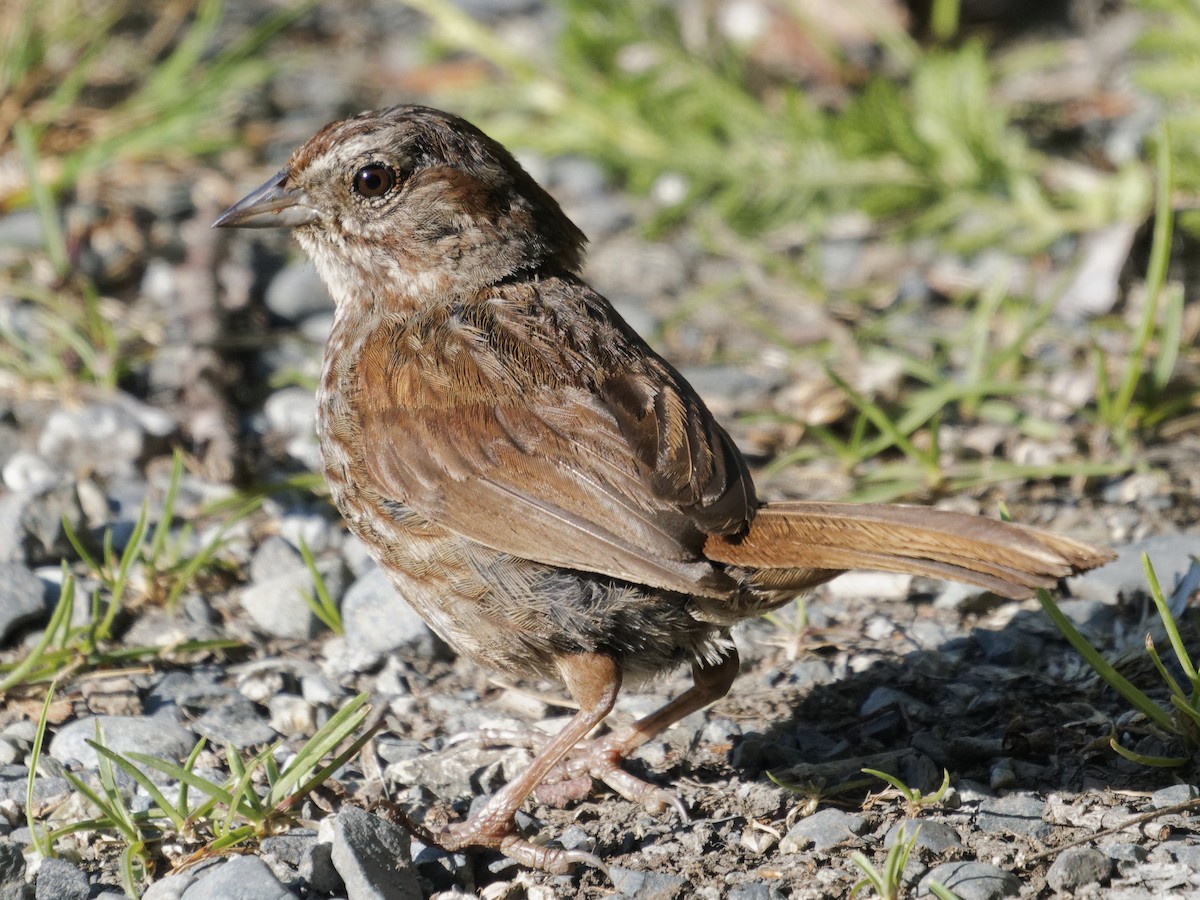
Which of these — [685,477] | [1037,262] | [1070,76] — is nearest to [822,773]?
[685,477]

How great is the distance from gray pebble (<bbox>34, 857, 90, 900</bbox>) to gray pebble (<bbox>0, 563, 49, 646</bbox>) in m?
1.04

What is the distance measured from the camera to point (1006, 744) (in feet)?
10.9

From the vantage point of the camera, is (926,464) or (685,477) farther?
(926,464)

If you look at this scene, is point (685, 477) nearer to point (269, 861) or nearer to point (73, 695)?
point (269, 861)

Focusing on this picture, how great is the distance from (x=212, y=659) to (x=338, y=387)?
83 centimetres

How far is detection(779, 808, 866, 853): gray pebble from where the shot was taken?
9.96 ft

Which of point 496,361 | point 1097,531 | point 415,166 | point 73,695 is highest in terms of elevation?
point 415,166

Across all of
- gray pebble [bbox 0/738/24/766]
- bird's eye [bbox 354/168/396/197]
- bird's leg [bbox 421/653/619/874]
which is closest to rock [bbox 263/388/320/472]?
bird's eye [bbox 354/168/396/197]

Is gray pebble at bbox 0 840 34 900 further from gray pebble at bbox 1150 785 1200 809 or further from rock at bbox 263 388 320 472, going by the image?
gray pebble at bbox 1150 785 1200 809

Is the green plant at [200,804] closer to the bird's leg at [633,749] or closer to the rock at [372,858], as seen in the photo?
the rock at [372,858]

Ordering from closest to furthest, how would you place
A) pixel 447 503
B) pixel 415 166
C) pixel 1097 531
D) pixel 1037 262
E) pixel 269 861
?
1. pixel 269 861
2. pixel 447 503
3. pixel 415 166
4. pixel 1097 531
5. pixel 1037 262

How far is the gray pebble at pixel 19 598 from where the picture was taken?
3803mm

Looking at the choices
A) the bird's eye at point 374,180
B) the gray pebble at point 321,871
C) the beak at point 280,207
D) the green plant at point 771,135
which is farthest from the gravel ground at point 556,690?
the bird's eye at point 374,180

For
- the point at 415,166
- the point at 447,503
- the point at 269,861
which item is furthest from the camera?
the point at 415,166
